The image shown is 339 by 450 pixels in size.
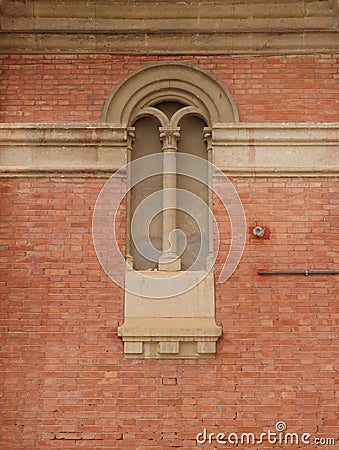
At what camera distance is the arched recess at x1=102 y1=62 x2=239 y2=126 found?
25.7ft

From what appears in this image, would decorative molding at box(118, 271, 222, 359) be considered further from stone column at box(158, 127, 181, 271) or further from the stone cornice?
the stone cornice

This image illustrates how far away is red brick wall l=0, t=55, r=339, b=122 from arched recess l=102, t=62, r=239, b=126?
0.09 metres

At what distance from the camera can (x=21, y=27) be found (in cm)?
796

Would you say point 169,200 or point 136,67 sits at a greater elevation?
point 136,67

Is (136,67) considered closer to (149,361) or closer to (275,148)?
(275,148)

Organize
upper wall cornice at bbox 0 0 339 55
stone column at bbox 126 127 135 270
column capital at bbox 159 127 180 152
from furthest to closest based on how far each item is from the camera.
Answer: upper wall cornice at bbox 0 0 339 55, column capital at bbox 159 127 180 152, stone column at bbox 126 127 135 270

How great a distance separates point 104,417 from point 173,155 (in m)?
2.84

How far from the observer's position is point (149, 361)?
23.4ft

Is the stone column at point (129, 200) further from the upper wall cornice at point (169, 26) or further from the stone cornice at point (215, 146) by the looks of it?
the upper wall cornice at point (169, 26)

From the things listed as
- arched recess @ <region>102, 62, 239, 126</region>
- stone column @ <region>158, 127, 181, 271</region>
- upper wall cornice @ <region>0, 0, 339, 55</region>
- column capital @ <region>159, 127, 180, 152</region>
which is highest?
upper wall cornice @ <region>0, 0, 339, 55</region>

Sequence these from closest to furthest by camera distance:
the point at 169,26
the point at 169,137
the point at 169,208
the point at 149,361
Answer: the point at 149,361, the point at 169,208, the point at 169,137, the point at 169,26

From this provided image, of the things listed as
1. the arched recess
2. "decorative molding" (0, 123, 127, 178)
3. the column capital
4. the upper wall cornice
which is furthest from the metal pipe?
the upper wall cornice

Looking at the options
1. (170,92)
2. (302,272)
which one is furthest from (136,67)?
(302,272)

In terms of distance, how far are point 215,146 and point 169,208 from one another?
841mm
